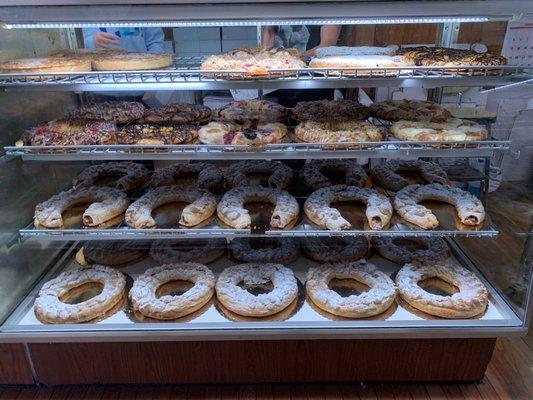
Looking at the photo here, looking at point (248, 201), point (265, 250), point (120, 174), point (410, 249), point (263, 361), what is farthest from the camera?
point (120, 174)

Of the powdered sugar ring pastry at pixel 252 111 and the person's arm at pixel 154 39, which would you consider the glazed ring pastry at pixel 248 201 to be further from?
the person's arm at pixel 154 39

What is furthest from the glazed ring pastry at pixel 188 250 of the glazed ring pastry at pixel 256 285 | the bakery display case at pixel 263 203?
the glazed ring pastry at pixel 256 285

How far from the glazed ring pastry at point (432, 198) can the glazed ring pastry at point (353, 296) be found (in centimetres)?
42

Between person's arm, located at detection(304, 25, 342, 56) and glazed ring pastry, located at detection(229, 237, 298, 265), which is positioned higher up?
person's arm, located at detection(304, 25, 342, 56)

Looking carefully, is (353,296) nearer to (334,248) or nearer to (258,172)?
(334,248)

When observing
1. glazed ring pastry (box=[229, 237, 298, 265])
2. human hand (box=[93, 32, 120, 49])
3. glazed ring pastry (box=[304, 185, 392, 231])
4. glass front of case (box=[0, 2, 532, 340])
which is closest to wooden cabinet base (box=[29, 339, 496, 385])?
glass front of case (box=[0, 2, 532, 340])

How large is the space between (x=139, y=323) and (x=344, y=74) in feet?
6.02

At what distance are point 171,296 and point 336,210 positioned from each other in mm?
1151

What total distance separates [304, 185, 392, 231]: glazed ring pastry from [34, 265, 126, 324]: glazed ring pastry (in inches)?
52.0

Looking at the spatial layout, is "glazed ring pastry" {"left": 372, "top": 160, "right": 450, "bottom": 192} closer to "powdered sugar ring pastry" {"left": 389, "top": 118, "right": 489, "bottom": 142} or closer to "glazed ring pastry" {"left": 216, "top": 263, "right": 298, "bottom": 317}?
"powdered sugar ring pastry" {"left": 389, "top": 118, "right": 489, "bottom": 142}

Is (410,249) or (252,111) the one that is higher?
(252,111)

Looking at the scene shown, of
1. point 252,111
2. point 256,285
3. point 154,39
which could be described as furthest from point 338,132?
point 154,39

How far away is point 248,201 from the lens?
2.95m

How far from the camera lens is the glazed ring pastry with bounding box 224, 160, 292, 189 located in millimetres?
3154
